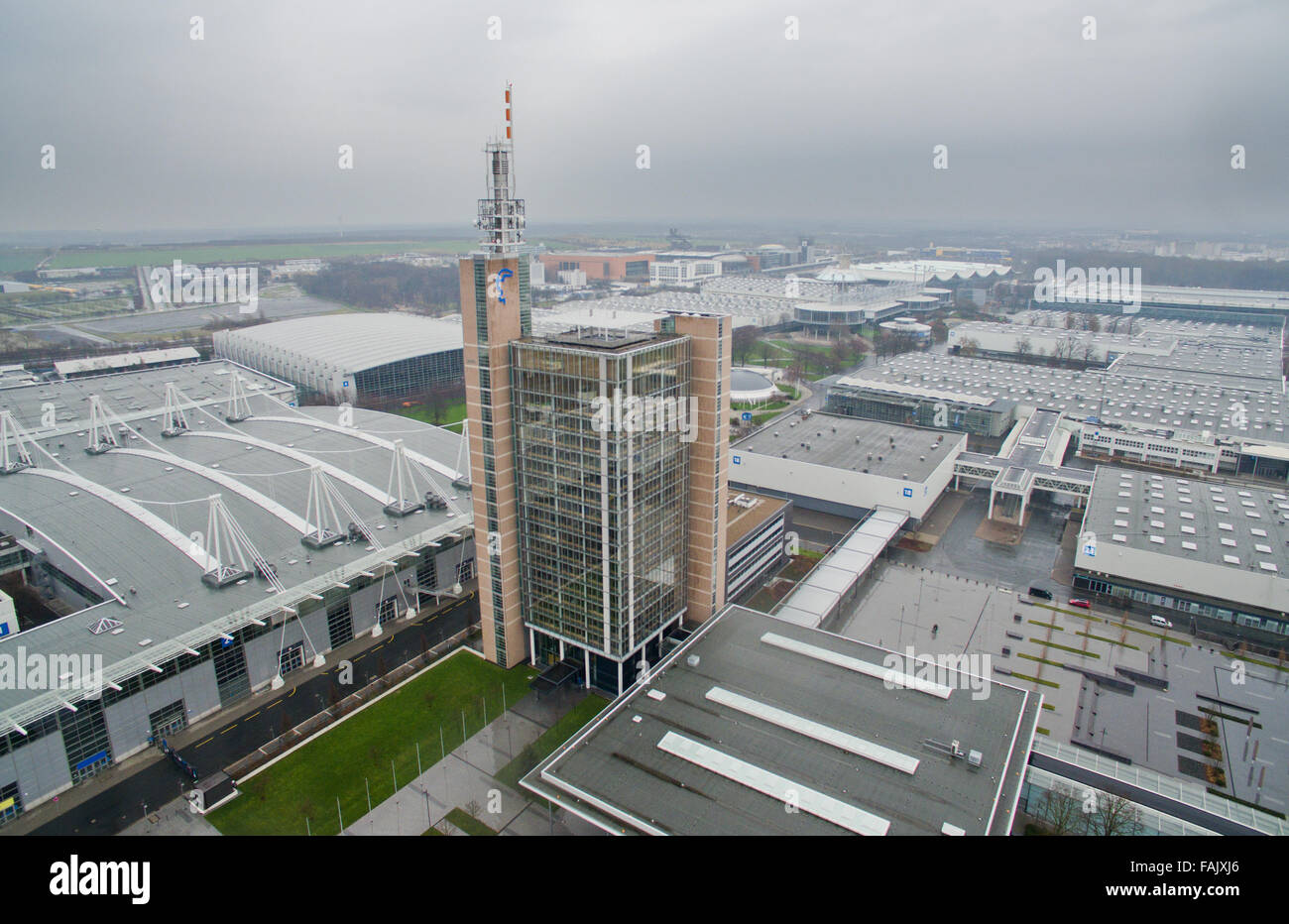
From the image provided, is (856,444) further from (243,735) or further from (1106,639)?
(243,735)

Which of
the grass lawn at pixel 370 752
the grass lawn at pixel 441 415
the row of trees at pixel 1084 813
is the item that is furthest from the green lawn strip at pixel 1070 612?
the grass lawn at pixel 441 415

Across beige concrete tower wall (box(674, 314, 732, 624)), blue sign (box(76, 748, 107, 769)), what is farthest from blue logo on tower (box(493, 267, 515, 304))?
blue sign (box(76, 748, 107, 769))

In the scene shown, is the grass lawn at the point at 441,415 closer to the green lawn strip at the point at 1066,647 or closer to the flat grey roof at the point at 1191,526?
the green lawn strip at the point at 1066,647

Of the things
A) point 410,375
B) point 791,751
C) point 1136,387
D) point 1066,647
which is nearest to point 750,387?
point 410,375

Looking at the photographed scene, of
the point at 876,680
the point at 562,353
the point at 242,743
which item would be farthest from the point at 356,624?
the point at 876,680

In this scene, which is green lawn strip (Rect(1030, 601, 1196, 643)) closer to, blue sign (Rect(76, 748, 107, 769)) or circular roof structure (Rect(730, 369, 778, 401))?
circular roof structure (Rect(730, 369, 778, 401))
